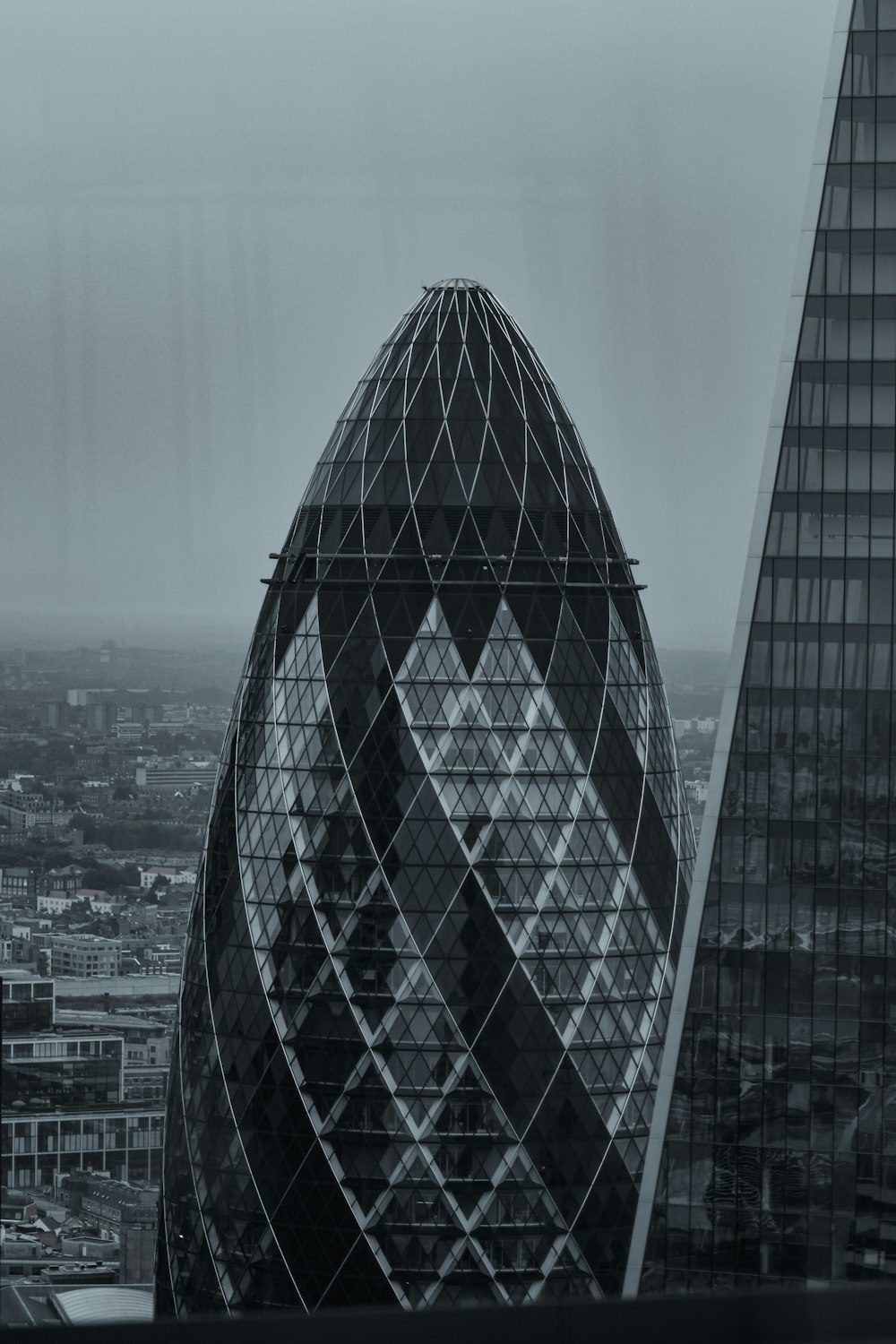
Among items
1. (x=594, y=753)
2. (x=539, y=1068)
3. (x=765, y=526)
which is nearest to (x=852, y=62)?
(x=765, y=526)

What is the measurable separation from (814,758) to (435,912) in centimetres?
788

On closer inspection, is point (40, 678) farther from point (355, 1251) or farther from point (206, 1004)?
point (355, 1251)

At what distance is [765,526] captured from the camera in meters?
24.8

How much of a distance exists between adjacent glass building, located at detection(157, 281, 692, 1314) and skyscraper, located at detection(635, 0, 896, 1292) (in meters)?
5.46

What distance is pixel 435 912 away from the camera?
98.9ft

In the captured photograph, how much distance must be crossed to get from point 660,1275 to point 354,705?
1074cm

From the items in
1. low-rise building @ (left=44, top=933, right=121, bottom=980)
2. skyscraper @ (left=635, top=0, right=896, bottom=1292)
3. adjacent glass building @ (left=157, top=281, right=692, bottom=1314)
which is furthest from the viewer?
adjacent glass building @ (left=157, top=281, right=692, bottom=1314)

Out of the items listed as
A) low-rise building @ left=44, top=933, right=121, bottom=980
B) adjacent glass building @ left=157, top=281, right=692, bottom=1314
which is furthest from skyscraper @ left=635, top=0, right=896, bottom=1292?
low-rise building @ left=44, top=933, right=121, bottom=980

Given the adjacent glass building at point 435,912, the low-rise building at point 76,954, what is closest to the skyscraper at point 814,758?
the adjacent glass building at point 435,912

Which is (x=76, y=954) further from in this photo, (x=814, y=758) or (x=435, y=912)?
(x=814, y=758)

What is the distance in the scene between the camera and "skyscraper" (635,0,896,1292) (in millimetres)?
24672

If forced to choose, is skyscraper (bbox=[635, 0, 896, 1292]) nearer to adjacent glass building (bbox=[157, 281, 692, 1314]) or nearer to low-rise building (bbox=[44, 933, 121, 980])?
adjacent glass building (bbox=[157, 281, 692, 1314])

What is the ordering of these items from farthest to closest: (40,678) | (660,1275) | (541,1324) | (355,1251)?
(355,1251) → (660,1275) → (40,678) → (541,1324)

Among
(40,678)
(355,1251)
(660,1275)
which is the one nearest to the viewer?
(40,678)
